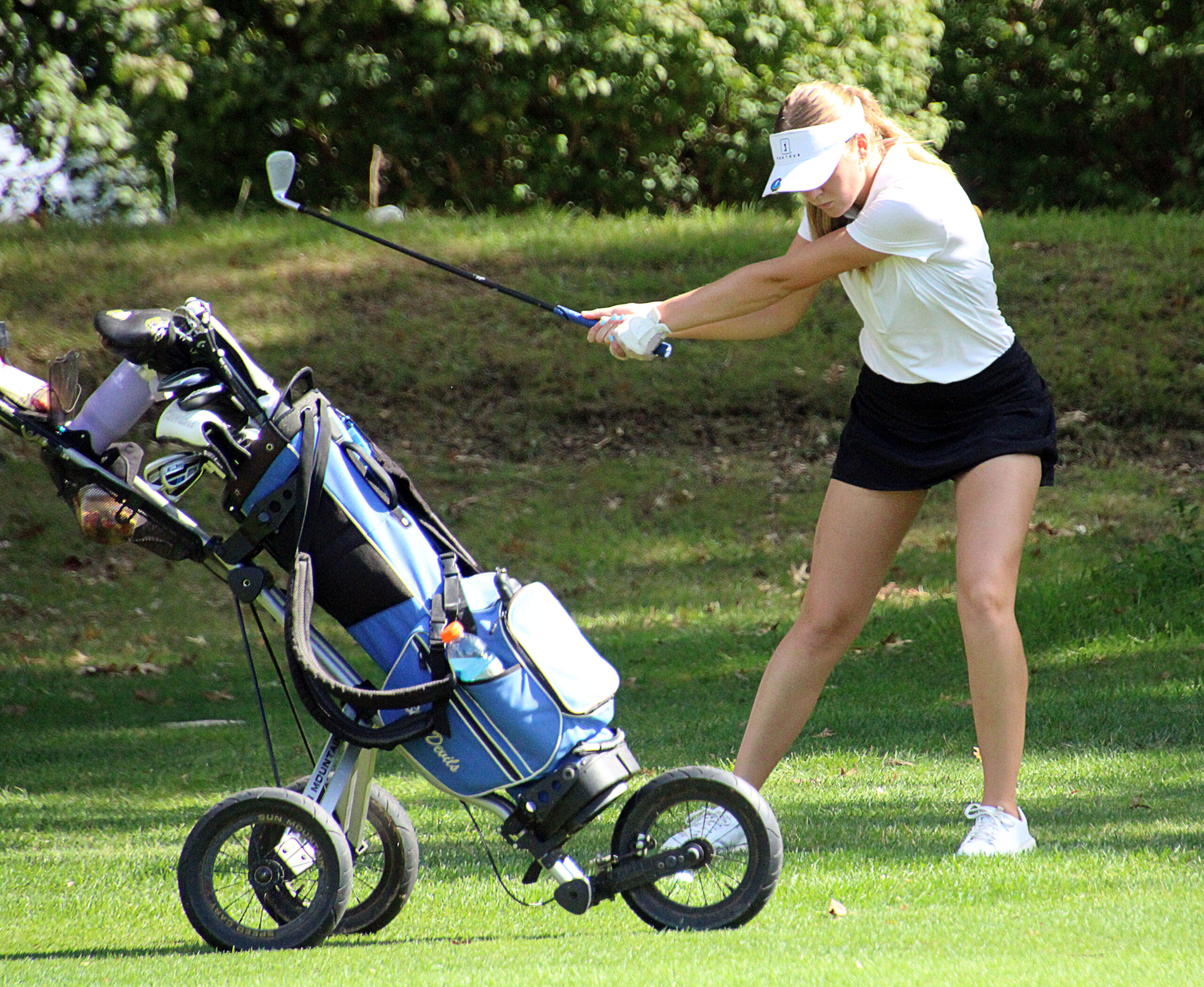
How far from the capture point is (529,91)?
15.9 meters

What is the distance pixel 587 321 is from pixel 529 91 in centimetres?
1229

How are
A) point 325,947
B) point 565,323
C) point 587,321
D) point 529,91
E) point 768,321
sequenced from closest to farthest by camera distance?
point 325,947
point 587,321
point 768,321
point 565,323
point 529,91

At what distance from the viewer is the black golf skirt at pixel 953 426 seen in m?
4.07

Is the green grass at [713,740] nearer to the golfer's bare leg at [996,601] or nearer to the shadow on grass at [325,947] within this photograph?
the shadow on grass at [325,947]

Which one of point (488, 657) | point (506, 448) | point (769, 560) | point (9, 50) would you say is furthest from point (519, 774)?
point (9, 50)

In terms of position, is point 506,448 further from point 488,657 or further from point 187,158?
point 488,657

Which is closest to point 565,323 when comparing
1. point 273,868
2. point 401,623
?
point 401,623

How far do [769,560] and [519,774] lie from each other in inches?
280

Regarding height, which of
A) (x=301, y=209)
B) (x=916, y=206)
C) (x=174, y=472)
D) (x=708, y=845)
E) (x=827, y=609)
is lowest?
(x=708, y=845)

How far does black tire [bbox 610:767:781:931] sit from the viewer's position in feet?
11.3

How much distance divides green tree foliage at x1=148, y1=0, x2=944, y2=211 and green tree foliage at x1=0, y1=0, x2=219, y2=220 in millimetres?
647

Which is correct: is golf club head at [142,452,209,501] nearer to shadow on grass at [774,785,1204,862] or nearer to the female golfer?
the female golfer

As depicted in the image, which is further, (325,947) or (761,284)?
(761,284)

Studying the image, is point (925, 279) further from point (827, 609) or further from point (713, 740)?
point (713, 740)
